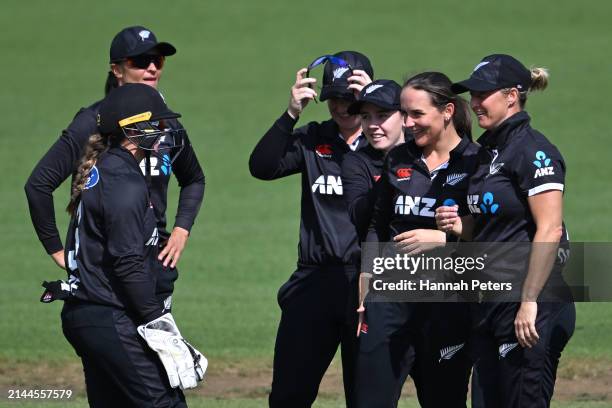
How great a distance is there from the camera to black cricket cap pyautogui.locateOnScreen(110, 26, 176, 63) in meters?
6.78

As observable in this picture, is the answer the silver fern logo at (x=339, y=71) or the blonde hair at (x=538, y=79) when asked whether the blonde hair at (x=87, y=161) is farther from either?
the blonde hair at (x=538, y=79)

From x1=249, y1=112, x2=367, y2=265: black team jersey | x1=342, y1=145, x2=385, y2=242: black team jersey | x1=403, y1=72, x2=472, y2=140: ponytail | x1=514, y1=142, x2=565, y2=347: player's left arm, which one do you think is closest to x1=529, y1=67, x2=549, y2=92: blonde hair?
x1=403, y1=72, x2=472, y2=140: ponytail

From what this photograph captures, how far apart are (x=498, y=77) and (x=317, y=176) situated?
4.56ft


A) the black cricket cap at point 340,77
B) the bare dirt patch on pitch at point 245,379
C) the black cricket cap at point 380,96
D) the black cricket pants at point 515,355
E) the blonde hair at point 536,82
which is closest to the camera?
the black cricket pants at point 515,355

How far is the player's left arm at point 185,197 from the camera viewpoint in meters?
6.80

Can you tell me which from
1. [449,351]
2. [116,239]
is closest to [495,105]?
[449,351]

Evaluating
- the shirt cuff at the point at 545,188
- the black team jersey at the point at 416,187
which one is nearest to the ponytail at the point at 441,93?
the black team jersey at the point at 416,187

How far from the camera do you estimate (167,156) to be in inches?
259

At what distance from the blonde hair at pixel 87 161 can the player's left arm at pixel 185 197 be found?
3.77 ft

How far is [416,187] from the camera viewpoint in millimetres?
5867

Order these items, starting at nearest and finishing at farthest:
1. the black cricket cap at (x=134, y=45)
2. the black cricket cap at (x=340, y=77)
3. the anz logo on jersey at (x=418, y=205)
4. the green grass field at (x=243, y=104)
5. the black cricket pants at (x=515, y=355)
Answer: the black cricket pants at (x=515, y=355)
the anz logo on jersey at (x=418, y=205)
the black cricket cap at (x=340, y=77)
the black cricket cap at (x=134, y=45)
the green grass field at (x=243, y=104)

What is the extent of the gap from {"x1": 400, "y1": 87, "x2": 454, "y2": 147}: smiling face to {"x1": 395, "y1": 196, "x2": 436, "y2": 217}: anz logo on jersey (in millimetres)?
290

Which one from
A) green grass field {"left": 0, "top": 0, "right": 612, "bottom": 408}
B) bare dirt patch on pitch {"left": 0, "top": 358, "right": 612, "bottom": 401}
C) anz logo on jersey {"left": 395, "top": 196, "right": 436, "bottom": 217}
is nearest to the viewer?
anz logo on jersey {"left": 395, "top": 196, "right": 436, "bottom": 217}

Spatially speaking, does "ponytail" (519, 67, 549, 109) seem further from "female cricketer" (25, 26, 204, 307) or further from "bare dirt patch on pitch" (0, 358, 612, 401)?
"bare dirt patch on pitch" (0, 358, 612, 401)
